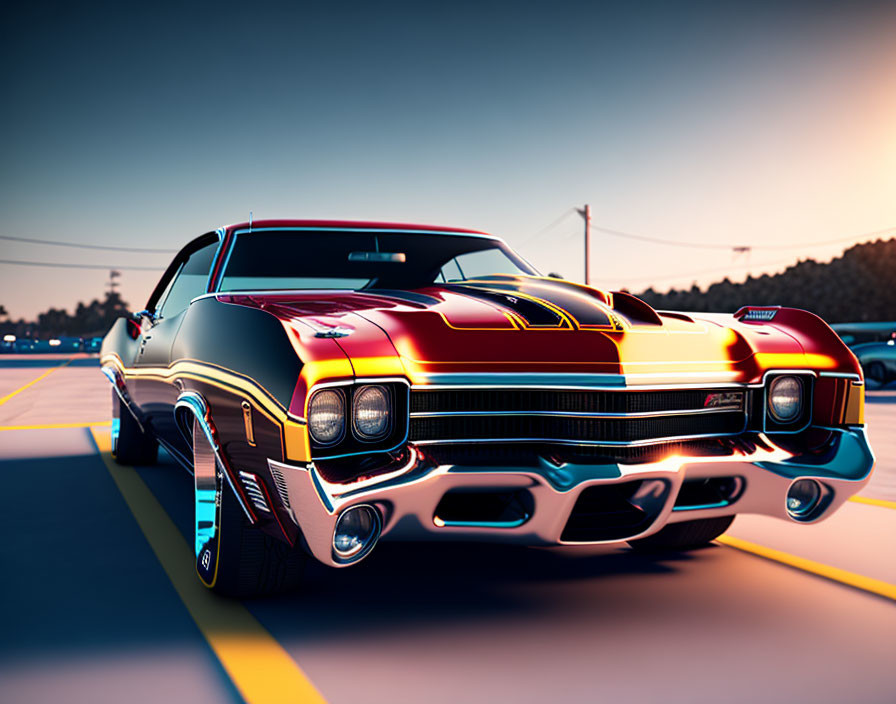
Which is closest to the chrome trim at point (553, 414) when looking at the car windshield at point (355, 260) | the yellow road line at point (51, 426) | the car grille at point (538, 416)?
the car grille at point (538, 416)

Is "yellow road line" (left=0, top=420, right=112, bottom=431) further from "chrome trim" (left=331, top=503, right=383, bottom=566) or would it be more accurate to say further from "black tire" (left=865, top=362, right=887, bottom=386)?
"black tire" (left=865, top=362, right=887, bottom=386)

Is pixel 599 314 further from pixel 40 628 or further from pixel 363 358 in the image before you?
pixel 40 628

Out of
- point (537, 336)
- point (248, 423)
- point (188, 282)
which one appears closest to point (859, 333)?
point (188, 282)

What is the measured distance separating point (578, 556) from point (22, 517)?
3.28m

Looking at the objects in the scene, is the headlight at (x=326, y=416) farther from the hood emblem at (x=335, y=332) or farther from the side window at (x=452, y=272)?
the side window at (x=452, y=272)

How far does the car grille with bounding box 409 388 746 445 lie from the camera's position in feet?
9.38

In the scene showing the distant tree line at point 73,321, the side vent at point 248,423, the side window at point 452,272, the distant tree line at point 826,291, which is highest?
the side window at point 452,272

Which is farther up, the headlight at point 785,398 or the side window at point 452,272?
the side window at point 452,272

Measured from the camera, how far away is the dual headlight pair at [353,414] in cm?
267

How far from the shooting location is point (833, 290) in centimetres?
7662

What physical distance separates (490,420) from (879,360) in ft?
56.0

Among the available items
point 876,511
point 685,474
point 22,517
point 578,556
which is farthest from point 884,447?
point 22,517

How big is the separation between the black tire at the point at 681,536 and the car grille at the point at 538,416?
123 cm

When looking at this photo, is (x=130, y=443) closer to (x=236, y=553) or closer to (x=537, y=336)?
(x=236, y=553)
